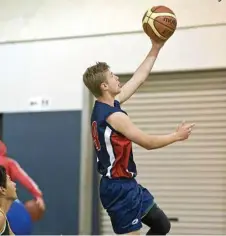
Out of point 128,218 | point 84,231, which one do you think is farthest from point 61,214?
point 128,218

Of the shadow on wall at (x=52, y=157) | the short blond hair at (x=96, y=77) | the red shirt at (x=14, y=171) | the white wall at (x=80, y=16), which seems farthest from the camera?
the shadow on wall at (x=52, y=157)

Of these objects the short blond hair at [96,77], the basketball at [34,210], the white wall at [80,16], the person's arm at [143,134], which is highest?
the white wall at [80,16]

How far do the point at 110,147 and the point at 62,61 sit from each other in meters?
4.50

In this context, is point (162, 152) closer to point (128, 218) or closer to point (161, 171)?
point (161, 171)

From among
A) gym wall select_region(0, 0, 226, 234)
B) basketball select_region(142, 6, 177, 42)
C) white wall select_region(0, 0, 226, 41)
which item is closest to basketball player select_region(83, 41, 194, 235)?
basketball select_region(142, 6, 177, 42)

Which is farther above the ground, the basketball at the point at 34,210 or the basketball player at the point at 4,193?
the basketball player at the point at 4,193

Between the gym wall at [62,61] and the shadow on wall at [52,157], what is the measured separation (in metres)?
0.01

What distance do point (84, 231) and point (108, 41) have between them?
2700mm

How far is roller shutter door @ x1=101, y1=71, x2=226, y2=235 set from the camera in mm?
7793

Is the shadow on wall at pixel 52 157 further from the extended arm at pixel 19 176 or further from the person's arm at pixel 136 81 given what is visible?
the person's arm at pixel 136 81

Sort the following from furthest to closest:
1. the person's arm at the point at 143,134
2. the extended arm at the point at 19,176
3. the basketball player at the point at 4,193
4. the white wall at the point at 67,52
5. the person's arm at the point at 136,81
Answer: the white wall at the point at 67,52, the extended arm at the point at 19,176, the person's arm at the point at 136,81, the basketball player at the point at 4,193, the person's arm at the point at 143,134

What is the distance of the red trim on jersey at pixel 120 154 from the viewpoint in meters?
4.04

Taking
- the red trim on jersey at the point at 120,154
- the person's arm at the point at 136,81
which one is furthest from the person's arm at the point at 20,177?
the red trim on jersey at the point at 120,154

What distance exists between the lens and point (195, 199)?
25.8ft
